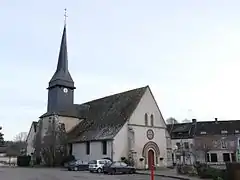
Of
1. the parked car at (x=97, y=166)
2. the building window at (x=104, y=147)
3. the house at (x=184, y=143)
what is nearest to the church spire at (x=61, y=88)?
the building window at (x=104, y=147)

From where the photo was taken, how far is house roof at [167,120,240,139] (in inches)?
2874

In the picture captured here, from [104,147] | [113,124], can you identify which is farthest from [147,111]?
[104,147]

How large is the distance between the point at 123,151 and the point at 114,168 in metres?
9.52

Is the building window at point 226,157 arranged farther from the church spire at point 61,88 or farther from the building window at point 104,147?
the building window at point 104,147

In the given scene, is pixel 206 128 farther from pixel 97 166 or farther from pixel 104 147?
pixel 97 166

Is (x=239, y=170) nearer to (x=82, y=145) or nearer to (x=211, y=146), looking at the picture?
(x=82, y=145)

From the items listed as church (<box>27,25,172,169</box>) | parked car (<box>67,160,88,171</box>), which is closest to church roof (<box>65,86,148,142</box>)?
church (<box>27,25,172,169</box>)

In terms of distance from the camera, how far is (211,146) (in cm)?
7038

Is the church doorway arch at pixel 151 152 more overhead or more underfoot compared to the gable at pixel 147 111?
more underfoot

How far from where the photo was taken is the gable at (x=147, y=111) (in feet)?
147

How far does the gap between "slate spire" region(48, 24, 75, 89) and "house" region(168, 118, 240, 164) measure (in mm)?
31234

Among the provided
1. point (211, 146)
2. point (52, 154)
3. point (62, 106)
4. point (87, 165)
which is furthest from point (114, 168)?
point (211, 146)

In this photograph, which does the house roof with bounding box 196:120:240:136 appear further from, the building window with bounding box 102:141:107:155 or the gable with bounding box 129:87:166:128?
the building window with bounding box 102:141:107:155

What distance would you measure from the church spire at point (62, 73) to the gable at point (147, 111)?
14.1 metres
